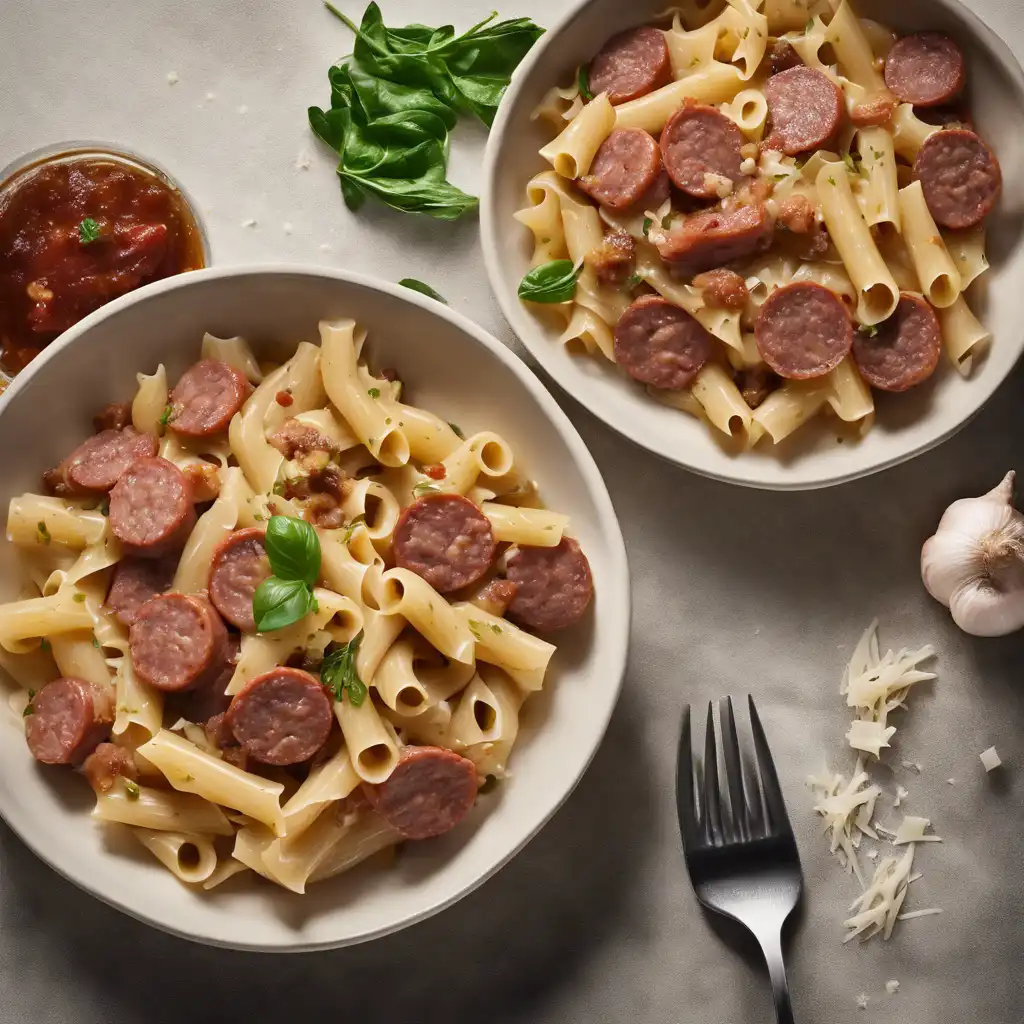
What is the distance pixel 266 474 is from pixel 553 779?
1.14 m

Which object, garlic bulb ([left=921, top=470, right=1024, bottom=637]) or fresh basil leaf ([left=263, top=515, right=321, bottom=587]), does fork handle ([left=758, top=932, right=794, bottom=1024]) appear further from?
fresh basil leaf ([left=263, top=515, right=321, bottom=587])

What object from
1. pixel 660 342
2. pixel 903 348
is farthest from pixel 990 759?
pixel 660 342

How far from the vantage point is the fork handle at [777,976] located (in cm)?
337

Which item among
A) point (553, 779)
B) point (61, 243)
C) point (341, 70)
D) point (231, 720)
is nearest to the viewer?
point (231, 720)

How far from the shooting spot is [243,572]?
2.96 m

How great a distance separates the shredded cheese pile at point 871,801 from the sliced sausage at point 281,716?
1.63 meters

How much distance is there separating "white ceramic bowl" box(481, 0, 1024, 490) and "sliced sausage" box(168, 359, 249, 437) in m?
0.80

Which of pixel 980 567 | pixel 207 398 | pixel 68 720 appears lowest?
pixel 980 567

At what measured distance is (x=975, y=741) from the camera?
3664 mm

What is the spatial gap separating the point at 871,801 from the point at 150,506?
2.36 m

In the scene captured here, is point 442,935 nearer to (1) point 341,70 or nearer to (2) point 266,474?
(2) point 266,474

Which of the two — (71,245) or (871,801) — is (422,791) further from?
(71,245)

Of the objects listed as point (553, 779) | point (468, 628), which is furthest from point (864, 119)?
point (553, 779)

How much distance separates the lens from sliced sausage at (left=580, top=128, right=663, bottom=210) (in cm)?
328
